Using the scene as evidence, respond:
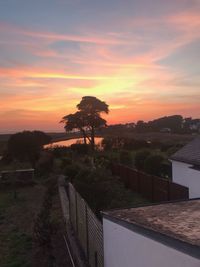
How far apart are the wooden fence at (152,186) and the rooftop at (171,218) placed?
23.7 ft

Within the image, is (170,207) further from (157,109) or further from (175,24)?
(157,109)

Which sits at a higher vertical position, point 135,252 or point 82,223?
point 135,252

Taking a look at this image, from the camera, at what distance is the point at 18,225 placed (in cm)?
1523

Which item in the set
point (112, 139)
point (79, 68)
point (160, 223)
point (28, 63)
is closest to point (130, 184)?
point (79, 68)

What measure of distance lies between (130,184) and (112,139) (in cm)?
2712

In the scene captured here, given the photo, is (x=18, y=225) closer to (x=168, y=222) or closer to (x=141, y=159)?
(x=168, y=222)

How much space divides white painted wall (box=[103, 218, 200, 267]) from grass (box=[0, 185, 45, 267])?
365 cm

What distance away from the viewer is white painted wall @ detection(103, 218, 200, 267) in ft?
19.1

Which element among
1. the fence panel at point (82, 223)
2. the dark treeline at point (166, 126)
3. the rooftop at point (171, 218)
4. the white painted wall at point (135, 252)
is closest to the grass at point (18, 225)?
the fence panel at point (82, 223)

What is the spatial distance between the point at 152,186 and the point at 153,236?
44.8ft

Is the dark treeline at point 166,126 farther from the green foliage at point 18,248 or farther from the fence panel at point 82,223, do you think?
the fence panel at point 82,223

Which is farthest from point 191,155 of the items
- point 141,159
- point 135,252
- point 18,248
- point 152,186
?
point 135,252

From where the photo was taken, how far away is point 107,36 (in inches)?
677

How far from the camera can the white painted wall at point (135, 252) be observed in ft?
19.1
